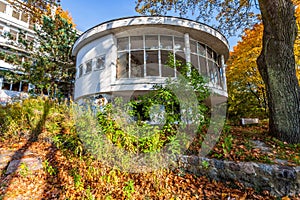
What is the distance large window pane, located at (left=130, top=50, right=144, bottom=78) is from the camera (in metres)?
9.00

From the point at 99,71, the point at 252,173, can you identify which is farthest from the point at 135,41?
the point at 252,173

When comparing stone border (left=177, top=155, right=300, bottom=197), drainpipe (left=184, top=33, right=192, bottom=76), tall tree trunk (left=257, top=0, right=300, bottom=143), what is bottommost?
stone border (left=177, top=155, right=300, bottom=197)

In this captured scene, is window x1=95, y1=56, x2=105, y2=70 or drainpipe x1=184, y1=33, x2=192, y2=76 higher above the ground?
drainpipe x1=184, y1=33, x2=192, y2=76

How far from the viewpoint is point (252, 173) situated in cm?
294

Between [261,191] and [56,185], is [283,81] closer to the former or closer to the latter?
[261,191]

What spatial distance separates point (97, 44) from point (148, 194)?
9202mm

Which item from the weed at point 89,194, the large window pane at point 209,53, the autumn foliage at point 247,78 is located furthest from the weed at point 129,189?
the autumn foliage at point 247,78

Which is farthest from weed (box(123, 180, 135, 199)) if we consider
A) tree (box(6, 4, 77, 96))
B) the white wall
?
tree (box(6, 4, 77, 96))

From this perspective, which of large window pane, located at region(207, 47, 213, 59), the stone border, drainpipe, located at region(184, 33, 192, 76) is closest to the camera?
the stone border

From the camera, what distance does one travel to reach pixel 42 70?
12.1 metres

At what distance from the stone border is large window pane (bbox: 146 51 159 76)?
6.57 meters

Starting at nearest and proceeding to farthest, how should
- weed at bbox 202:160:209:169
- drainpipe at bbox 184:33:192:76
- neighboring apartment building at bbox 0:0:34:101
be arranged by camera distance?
weed at bbox 202:160:209:169
drainpipe at bbox 184:33:192:76
neighboring apartment building at bbox 0:0:34:101

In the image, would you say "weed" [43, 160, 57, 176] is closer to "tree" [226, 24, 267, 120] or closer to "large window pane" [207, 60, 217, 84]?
"large window pane" [207, 60, 217, 84]

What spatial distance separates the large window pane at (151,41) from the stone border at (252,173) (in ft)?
24.1
